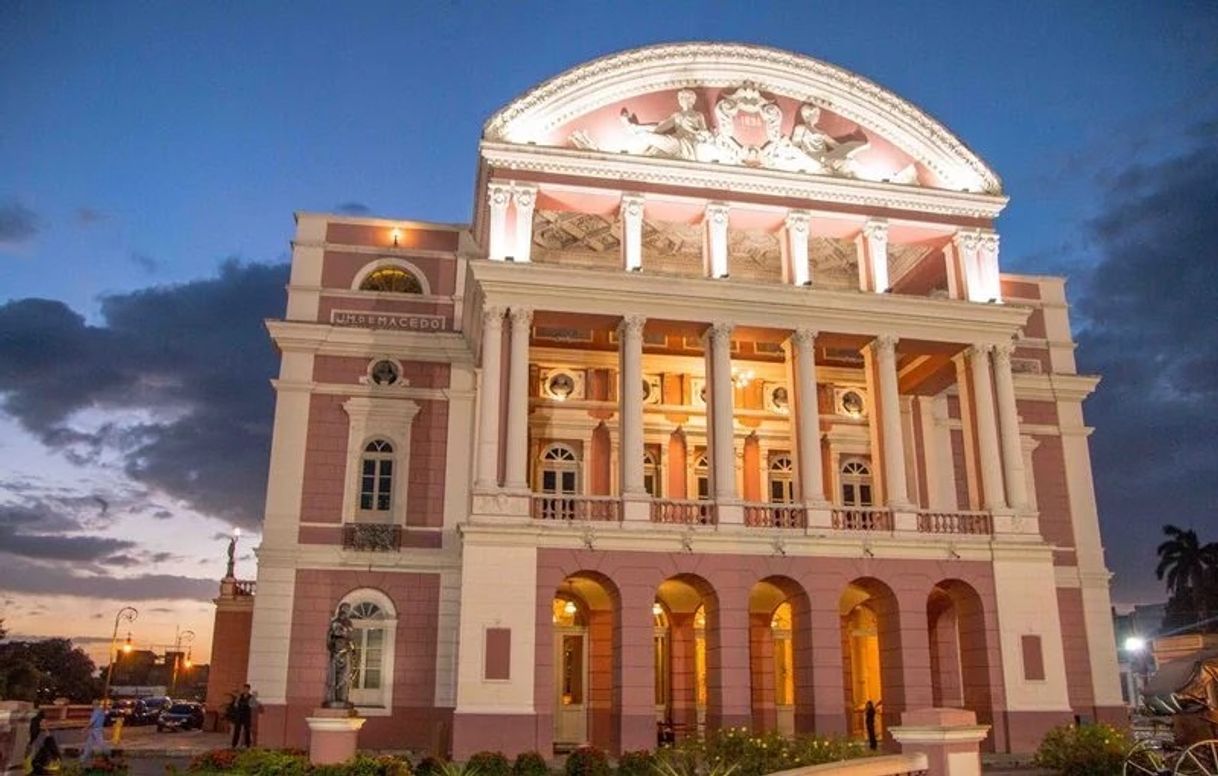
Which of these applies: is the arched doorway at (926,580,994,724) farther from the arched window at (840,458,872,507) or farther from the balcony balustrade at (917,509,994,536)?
→ the arched window at (840,458,872,507)

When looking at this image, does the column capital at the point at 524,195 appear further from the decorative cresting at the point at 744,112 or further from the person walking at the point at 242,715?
the person walking at the point at 242,715

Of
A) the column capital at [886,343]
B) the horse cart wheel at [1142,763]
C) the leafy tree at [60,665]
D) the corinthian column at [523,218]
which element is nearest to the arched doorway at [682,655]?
the column capital at [886,343]

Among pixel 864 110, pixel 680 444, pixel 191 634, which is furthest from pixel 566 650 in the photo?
pixel 191 634

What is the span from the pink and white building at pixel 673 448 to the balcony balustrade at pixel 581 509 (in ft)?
0.34

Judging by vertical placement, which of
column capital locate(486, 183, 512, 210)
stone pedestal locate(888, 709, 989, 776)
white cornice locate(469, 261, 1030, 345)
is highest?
column capital locate(486, 183, 512, 210)

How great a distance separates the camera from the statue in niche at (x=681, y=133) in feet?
94.7

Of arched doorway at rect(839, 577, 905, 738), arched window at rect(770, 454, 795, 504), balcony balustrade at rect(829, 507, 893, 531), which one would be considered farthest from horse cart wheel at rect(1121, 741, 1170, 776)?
arched window at rect(770, 454, 795, 504)

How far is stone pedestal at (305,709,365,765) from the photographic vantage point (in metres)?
18.5

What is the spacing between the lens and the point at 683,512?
85.8ft

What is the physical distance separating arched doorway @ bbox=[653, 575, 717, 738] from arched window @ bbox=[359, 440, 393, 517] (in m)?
8.08

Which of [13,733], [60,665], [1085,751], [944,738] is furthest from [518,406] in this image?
[60,665]

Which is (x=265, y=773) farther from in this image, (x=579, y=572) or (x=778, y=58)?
(x=778, y=58)

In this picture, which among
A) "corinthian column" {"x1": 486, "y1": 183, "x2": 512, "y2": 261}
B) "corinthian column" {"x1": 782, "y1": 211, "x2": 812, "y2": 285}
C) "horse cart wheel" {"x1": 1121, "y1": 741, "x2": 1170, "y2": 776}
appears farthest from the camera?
"corinthian column" {"x1": 782, "y1": 211, "x2": 812, "y2": 285}

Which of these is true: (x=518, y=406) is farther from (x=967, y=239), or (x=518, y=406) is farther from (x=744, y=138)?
(x=967, y=239)
